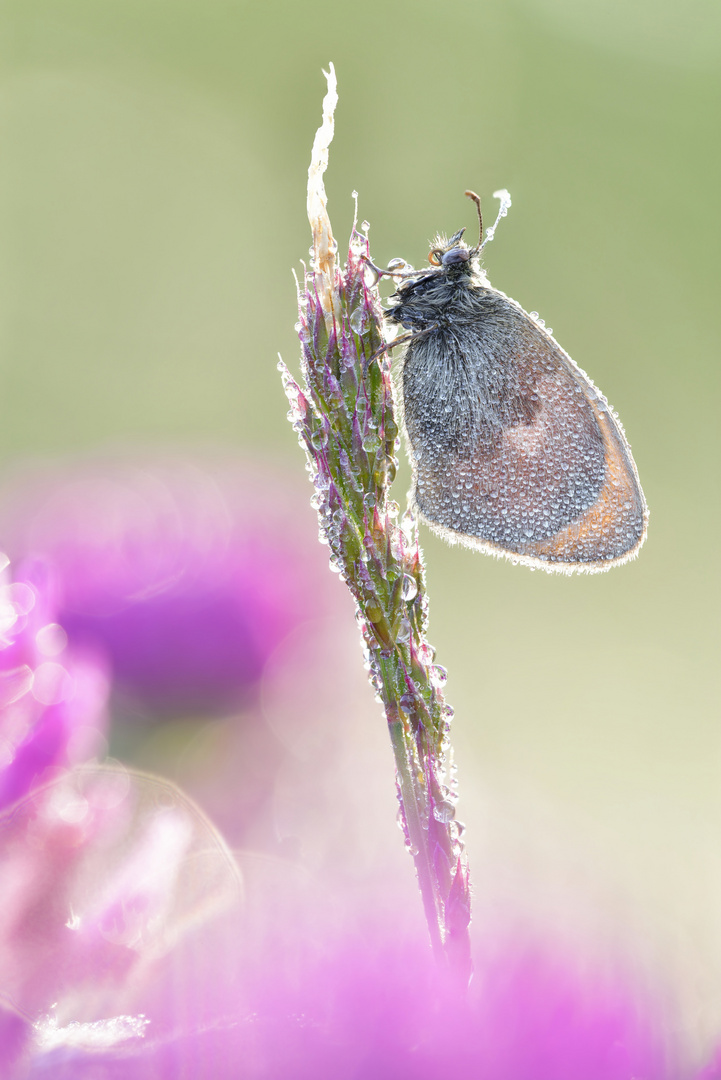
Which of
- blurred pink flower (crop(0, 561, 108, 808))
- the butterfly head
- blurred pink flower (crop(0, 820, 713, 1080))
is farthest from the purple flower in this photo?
the butterfly head

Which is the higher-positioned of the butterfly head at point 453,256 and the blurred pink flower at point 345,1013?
the butterfly head at point 453,256

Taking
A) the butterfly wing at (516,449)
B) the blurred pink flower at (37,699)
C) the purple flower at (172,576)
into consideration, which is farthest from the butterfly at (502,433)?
the blurred pink flower at (37,699)

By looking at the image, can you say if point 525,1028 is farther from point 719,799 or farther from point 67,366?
point 67,366

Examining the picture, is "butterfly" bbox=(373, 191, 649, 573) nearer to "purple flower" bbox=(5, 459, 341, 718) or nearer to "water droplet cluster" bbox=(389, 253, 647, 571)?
"water droplet cluster" bbox=(389, 253, 647, 571)

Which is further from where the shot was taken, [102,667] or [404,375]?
[404,375]

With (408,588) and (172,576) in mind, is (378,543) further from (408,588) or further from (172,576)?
(172,576)

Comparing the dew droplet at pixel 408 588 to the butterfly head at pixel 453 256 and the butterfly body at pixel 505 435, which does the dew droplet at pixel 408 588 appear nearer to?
the butterfly body at pixel 505 435

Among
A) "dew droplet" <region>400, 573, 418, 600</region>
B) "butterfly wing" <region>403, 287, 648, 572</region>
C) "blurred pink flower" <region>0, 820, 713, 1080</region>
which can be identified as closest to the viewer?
"blurred pink flower" <region>0, 820, 713, 1080</region>

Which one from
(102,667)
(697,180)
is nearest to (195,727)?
(102,667)

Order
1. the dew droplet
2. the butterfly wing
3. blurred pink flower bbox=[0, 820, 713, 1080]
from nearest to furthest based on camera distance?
blurred pink flower bbox=[0, 820, 713, 1080]
the dew droplet
the butterfly wing
